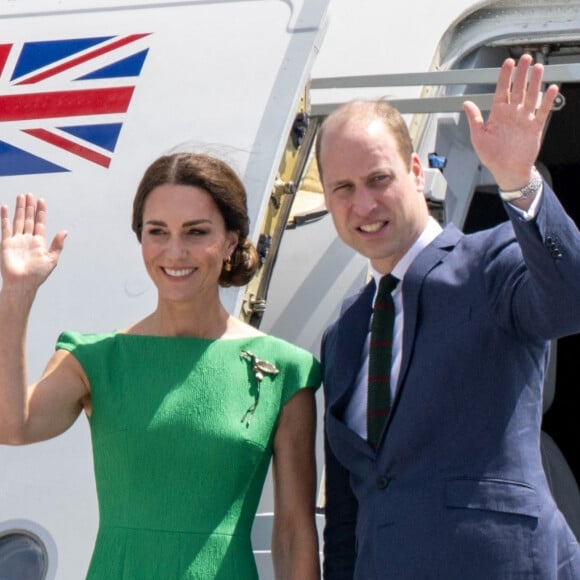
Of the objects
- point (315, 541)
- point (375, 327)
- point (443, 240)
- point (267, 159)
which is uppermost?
point (267, 159)

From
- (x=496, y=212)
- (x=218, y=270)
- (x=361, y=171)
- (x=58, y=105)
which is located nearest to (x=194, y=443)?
(x=218, y=270)

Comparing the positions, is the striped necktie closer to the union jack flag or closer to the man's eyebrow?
the man's eyebrow

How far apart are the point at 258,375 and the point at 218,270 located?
0.22m

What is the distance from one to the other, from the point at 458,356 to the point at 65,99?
1554 millimetres

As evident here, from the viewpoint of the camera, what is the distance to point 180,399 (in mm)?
2428

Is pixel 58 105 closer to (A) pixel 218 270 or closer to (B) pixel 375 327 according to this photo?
(A) pixel 218 270

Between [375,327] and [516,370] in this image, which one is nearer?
[516,370]

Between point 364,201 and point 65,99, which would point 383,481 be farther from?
point 65,99

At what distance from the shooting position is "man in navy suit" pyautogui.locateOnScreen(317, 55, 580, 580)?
2062mm

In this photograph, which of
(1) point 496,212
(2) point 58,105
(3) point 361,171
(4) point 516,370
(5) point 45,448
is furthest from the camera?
(1) point 496,212

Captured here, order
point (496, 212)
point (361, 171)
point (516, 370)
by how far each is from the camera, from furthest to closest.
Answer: point (496, 212), point (361, 171), point (516, 370)

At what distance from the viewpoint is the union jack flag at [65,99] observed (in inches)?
130

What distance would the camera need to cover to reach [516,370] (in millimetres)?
2176

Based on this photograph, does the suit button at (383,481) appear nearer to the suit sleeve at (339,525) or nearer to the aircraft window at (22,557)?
the suit sleeve at (339,525)
